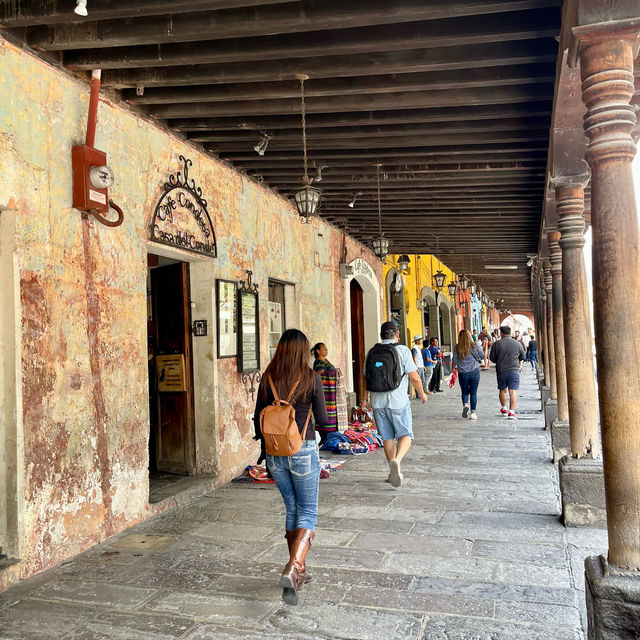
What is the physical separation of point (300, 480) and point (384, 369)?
8.35 feet

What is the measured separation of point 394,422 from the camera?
19.8 feet

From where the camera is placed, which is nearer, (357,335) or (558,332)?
(558,332)

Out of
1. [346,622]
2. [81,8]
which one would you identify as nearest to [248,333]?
[81,8]

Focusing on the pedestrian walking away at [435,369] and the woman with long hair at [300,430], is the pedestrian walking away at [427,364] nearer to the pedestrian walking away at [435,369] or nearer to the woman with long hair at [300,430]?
the pedestrian walking away at [435,369]

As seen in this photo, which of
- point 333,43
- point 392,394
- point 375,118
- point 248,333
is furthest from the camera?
point 248,333

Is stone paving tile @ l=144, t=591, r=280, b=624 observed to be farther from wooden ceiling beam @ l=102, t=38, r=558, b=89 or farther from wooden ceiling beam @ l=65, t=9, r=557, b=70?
wooden ceiling beam @ l=102, t=38, r=558, b=89

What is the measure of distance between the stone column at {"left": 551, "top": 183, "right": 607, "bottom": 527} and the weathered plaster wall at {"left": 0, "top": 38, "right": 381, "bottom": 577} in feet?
11.1

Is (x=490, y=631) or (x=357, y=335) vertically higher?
(x=357, y=335)

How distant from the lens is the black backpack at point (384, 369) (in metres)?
5.96

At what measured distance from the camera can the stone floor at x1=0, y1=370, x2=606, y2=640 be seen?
3111 mm

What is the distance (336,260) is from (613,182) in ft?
26.7

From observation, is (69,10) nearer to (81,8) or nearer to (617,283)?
(81,8)

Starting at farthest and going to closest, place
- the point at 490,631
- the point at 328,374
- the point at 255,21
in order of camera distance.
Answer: the point at 328,374 < the point at 255,21 < the point at 490,631

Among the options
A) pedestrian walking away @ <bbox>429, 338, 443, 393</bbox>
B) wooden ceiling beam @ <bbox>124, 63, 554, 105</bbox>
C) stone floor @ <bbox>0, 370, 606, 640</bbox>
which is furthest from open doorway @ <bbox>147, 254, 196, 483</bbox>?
pedestrian walking away @ <bbox>429, 338, 443, 393</bbox>
